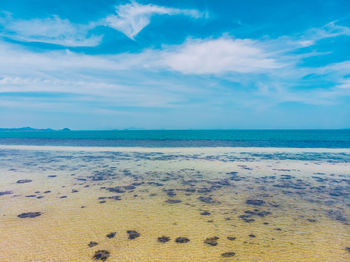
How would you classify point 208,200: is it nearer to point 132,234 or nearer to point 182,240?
point 182,240

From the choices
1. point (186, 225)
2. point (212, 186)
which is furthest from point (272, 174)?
point (186, 225)

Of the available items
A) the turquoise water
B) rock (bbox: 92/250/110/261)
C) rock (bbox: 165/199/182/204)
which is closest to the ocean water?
rock (bbox: 92/250/110/261)

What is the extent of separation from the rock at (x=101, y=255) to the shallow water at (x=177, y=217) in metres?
0.18

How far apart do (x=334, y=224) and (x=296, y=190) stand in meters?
4.89

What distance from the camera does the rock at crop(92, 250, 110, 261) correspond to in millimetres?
6189

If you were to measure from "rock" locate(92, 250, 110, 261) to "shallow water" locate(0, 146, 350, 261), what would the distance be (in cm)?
18

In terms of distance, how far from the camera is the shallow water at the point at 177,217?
21.5ft

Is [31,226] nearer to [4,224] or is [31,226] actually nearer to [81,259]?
[4,224]

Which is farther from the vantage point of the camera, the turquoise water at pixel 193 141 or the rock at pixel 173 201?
the turquoise water at pixel 193 141

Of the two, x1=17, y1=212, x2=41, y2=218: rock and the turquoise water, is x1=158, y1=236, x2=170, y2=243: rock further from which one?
the turquoise water

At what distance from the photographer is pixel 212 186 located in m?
14.0

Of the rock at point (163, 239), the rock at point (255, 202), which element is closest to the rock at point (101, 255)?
the rock at point (163, 239)

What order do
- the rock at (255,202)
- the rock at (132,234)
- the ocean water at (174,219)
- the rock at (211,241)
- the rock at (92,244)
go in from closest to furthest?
the ocean water at (174,219), the rock at (92,244), the rock at (211,241), the rock at (132,234), the rock at (255,202)

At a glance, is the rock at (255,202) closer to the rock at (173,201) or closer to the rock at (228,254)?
the rock at (173,201)
